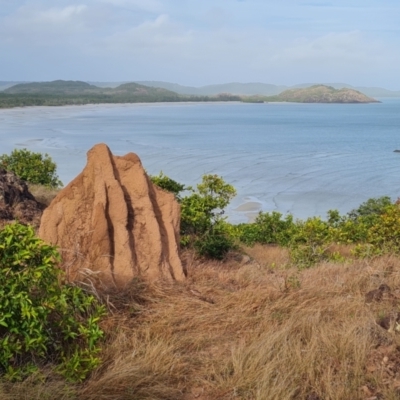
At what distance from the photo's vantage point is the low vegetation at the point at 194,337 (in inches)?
176

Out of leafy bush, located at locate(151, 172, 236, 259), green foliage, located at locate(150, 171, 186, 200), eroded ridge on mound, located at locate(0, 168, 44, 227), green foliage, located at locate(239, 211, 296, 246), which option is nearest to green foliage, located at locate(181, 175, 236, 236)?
leafy bush, located at locate(151, 172, 236, 259)

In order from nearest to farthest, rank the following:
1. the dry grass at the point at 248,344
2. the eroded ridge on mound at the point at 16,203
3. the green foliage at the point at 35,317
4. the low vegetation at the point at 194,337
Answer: the green foliage at the point at 35,317 → the low vegetation at the point at 194,337 → the dry grass at the point at 248,344 → the eroded ridge on mound at the point at 16,203

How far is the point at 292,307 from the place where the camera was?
620 cm

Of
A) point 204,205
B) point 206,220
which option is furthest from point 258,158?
point 206,220

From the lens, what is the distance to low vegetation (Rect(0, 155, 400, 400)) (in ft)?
14.7

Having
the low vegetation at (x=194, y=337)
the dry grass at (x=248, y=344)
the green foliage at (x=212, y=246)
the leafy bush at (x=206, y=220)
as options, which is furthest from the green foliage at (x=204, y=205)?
the dry grass at (x=248, y=344)

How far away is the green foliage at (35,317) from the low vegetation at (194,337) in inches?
0.4

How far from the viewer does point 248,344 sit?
5391 mm

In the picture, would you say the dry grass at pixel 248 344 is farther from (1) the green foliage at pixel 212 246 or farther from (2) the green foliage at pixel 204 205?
(2) the green foliage at pixel 204 205

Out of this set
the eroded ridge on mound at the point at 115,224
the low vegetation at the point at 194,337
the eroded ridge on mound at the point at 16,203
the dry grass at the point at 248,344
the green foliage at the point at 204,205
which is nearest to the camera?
the low vegetation at the point at 194,337

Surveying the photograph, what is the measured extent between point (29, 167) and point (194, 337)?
15.6 metres

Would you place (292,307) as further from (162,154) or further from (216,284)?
(162,154)

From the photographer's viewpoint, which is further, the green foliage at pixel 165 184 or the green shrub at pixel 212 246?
the green foliage at pixel 165 184

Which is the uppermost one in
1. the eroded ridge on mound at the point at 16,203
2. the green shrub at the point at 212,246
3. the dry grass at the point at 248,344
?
the eroded ridge on mound at the point at 16,203
